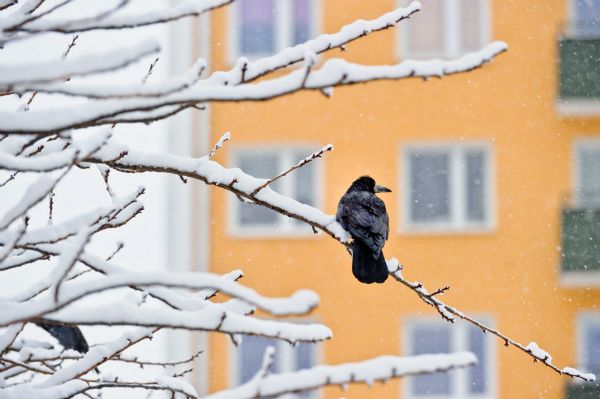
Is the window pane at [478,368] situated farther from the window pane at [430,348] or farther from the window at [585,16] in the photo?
the window at [585,16]

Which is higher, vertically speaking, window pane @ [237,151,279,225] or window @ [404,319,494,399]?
window pane @ [237,151,279,225]

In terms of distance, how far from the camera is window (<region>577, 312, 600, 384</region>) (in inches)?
386

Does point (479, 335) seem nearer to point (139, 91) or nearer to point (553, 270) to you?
point (553, 270)

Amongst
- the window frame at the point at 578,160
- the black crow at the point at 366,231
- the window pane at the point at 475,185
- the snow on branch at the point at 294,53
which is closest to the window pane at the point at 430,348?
the window pane at the point at 475,185

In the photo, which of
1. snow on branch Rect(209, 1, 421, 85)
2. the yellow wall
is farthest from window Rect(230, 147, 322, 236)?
snow on branch Rect(209, 1, 421, 85)

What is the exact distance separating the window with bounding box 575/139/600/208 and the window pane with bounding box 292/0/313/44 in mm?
2737

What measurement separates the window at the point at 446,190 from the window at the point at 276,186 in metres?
0.88

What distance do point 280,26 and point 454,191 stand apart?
7.29ft

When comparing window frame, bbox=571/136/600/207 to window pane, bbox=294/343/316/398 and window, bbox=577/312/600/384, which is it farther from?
window pane, bbox=294/343/316/398

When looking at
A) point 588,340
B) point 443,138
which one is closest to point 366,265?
point 443,138

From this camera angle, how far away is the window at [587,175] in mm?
9859

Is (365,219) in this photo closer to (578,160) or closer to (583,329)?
(578,160)

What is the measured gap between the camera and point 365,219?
338 cm

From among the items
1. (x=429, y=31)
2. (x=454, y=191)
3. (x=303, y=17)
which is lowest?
(x=454, y=191)
